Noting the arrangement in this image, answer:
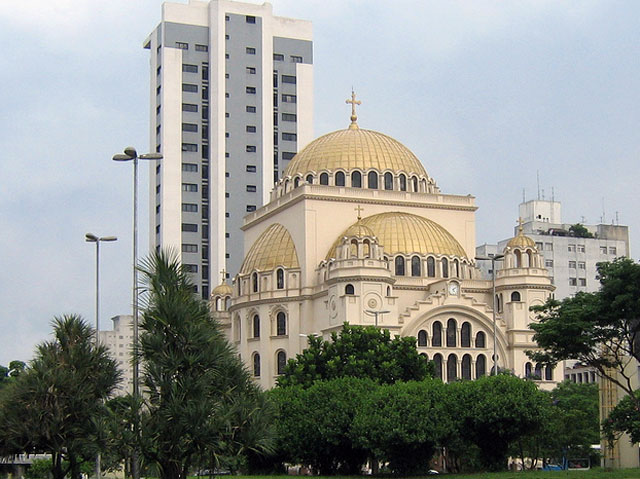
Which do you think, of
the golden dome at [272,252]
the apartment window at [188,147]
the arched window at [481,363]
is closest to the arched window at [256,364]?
the golden dome at [272,252]

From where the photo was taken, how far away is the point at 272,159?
113062 mm

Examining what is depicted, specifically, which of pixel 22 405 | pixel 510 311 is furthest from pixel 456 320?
pixel 22 405

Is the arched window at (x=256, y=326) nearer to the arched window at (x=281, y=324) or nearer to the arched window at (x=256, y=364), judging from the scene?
the arched window at (x=256, y=364)

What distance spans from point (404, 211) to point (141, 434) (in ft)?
207

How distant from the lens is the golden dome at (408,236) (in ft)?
264

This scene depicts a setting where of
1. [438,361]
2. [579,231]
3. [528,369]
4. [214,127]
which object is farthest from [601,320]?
[579,231]

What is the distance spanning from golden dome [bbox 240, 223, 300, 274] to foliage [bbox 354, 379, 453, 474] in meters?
35.7

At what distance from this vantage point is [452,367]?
7819cm

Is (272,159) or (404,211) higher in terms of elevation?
(272,159)

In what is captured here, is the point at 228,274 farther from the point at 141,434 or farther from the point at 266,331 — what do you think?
the point at 141,434

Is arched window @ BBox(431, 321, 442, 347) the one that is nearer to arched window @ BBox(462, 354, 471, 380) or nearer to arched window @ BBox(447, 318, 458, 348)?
arched window @ BBox(447, 318, 458, 348)

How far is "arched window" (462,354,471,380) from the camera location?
78375 millimetres

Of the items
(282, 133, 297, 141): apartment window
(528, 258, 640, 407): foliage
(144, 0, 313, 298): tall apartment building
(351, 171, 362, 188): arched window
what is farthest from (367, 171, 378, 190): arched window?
(528, 258, 640, 407): foliage

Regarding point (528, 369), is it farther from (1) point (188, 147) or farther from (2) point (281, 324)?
(1) point (188, 147)
